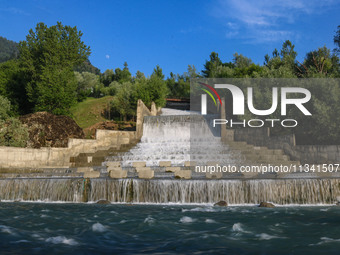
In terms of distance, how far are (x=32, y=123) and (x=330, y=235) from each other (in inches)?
1177

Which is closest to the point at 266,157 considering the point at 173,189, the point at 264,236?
the point at 173,189

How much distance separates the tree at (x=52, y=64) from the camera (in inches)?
1702

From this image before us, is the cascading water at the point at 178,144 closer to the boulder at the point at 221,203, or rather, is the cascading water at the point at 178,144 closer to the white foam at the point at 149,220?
the boulder at the point at 221,203

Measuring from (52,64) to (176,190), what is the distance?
36722mm

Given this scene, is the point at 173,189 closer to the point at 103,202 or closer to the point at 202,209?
the point at 202,209

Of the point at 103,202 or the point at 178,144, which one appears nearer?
the point at 103,202

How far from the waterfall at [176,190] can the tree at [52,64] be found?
26408 millimetres

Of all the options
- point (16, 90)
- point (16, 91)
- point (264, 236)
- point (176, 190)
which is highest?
point (16, 90)

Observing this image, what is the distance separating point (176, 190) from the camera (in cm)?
1670

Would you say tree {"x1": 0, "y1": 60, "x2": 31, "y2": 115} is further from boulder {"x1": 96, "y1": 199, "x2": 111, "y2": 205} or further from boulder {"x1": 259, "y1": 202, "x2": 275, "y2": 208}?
boulder {"x1": 259, "y1": 202, "x2": 275, "y2": 208}

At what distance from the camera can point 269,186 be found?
52.6 feet

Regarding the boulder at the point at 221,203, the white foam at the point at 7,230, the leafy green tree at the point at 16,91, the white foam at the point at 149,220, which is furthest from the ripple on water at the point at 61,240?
the leafy green tree at the point at 16,91

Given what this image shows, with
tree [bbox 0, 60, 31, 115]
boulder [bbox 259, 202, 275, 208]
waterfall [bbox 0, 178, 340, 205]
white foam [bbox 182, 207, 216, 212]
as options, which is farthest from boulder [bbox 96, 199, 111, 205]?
tree [bbox 0, 60, 31, 115]

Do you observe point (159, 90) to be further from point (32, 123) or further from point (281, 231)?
point (281, 231)
